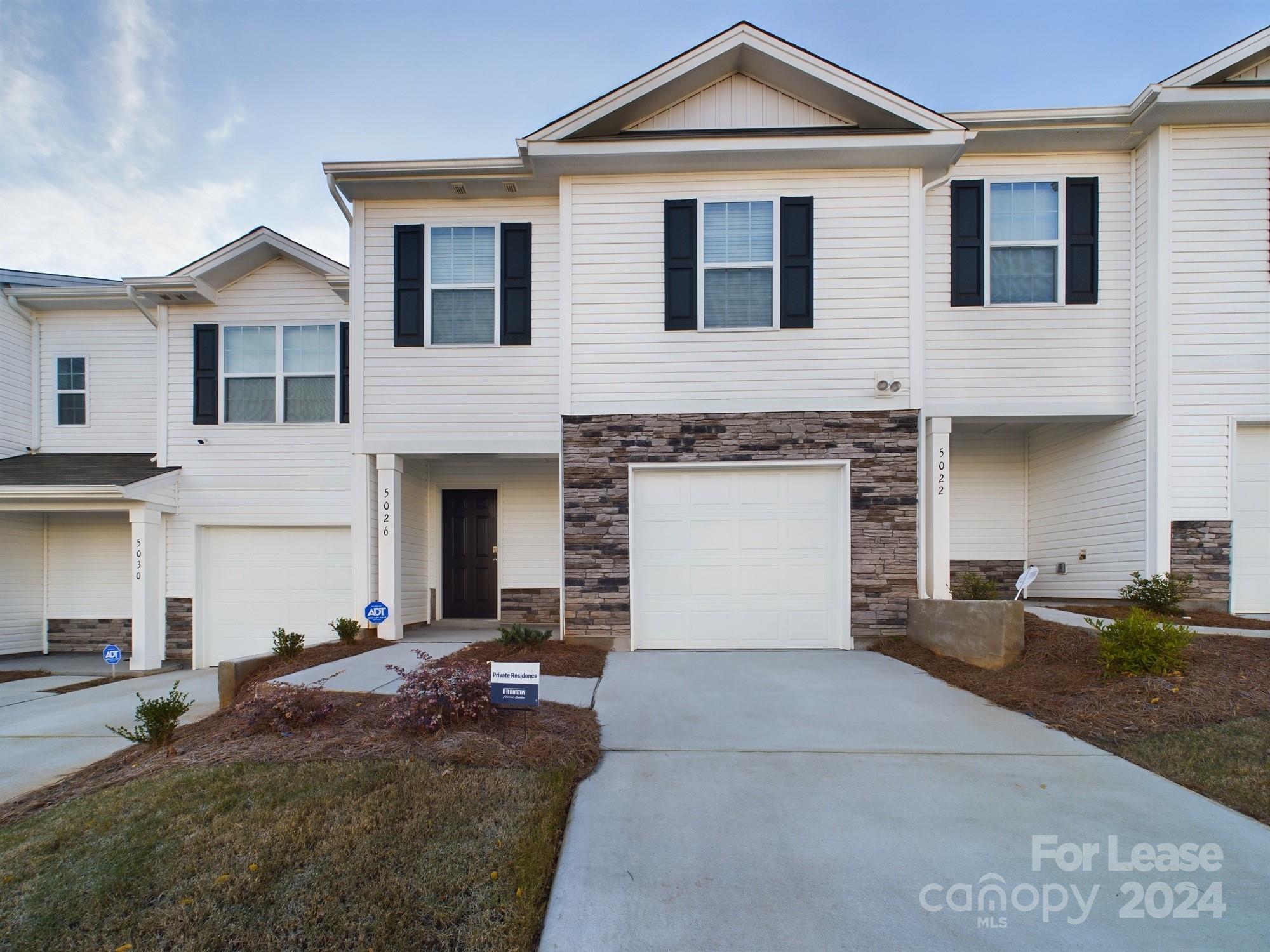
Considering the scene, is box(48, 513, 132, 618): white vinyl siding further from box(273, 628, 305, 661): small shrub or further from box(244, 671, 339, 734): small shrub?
box(244, 671, 339, 734): small shrub

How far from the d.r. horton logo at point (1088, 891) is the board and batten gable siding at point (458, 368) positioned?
274 inches

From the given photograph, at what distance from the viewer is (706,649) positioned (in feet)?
26.7

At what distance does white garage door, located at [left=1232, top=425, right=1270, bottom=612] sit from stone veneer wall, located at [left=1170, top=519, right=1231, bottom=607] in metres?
0.23

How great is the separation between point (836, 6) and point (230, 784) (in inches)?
657

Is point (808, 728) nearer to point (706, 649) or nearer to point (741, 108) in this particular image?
point (706, 649)

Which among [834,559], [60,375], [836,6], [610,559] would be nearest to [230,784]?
[610,559]

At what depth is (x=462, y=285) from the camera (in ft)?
29.7

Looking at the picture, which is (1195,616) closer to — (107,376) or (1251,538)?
(1251,538)

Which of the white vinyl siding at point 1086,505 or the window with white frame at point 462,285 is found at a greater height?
the window with white frame at point 462,285

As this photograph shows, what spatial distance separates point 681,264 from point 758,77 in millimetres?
2566

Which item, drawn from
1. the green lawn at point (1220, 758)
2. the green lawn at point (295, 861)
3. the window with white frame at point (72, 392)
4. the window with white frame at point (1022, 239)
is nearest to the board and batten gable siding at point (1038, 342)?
the window with white frame at point (1022, 239)

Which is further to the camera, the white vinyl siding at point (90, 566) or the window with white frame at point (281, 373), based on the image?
the white vinyl siding at point (90, 566)

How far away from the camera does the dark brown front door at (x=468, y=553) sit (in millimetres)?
11133

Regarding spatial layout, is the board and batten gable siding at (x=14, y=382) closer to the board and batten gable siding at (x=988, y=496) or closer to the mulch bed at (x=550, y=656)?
the mulch bed at (x=550, y=656)
